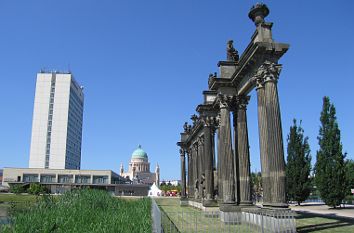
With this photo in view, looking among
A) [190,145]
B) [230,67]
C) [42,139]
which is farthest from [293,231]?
[42,139]

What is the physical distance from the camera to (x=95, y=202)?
61.7ft

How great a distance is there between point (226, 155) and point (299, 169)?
899 inches

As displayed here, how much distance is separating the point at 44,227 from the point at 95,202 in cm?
846

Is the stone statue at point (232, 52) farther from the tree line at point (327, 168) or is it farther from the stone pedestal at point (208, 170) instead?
the tree line at point (327, 168)

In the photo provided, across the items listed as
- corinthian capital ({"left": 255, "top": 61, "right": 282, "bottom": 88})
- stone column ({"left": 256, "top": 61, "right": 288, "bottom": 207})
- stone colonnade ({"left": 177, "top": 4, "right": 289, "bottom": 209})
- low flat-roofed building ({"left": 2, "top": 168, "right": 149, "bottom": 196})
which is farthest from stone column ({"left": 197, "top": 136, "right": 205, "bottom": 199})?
low flat-roofed building ({"left": 2, "top": 168, "right": 149, "bottom": 196})

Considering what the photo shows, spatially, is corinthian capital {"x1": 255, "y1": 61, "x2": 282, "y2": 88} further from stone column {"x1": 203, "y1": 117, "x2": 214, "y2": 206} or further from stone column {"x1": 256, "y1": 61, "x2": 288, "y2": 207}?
stone column {"x1": 203, "y1": 117, "x2": 214, "y2": 206}

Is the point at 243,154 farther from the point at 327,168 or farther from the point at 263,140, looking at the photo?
the point at 327,168

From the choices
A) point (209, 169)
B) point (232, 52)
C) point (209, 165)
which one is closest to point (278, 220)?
point (232, 52)

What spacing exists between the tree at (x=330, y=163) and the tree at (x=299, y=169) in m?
3.68

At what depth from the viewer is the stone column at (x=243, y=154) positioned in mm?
22375

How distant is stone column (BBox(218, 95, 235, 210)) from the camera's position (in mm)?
22688

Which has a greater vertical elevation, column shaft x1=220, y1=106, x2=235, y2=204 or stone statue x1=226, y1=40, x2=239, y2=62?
stone statue x1=226, y1=40, x2=239, y2=62

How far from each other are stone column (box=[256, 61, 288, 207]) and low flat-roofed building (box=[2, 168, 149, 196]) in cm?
10061

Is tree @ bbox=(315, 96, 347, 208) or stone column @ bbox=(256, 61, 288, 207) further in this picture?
tree @ bbox=(315, 96, 347, 208)
